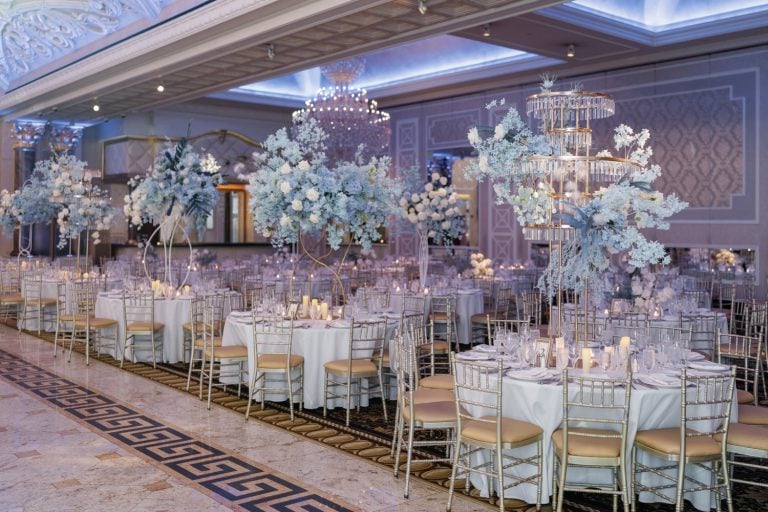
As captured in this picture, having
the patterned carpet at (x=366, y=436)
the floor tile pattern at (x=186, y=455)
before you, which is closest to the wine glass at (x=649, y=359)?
the patterned carpet at (x=366, y=436)

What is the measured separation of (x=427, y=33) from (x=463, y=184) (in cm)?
1010

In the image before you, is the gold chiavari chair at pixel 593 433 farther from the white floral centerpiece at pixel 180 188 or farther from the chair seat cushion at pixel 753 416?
the white floral centerpiece at pixel 180 188

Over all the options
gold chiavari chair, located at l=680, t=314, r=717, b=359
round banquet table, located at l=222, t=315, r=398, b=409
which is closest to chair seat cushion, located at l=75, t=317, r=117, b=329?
round banquet table, located at l=222, t=315, r=398, b=409

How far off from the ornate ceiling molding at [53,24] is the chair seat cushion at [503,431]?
831 cm

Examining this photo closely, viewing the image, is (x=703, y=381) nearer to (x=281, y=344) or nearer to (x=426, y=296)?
(x=281, y=344)

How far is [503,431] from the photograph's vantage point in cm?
423

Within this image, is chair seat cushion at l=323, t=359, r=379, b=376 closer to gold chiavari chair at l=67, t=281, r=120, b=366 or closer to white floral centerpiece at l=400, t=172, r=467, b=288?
white floral centerpiece at l=400, t=172, r=467, b=288

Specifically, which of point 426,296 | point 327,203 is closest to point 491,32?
point 426,296

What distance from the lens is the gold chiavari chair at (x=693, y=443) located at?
402 cm

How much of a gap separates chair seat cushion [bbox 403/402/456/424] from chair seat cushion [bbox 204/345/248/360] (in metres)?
2.42

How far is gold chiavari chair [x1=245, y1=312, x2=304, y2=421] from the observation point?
20.5ft

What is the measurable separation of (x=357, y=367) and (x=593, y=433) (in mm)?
2499

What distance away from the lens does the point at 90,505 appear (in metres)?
4.28

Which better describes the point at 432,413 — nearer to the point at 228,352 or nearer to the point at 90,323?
the point at 228,352
